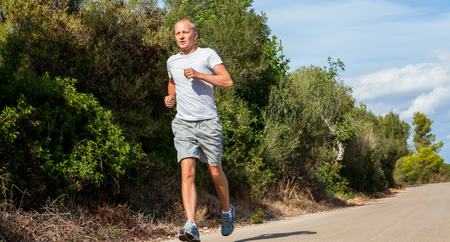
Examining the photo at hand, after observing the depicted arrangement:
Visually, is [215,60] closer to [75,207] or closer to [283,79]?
[75,207]

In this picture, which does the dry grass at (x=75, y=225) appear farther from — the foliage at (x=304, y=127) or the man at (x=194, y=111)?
the foliage at (x=304, y=127)

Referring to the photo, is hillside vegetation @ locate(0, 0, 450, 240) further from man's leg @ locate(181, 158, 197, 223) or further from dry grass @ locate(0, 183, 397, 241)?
man's leg @ locate(181, 158, 197, 223)

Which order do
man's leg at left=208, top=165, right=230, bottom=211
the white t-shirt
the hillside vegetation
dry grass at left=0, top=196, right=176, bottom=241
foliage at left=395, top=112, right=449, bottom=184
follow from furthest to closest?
foliage at left=395, top=112, right=449, bottom=184 < the hillside vegetation < dry grass at left=0, top=196, right=176, bottom=241 < man's leg at left=208, top=165, right=230, bottom=211 < the white t-shirt

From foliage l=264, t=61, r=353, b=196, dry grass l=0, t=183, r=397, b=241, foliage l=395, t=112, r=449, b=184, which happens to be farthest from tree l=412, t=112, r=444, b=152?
dry grass l=0, t=183, r=397, b=241

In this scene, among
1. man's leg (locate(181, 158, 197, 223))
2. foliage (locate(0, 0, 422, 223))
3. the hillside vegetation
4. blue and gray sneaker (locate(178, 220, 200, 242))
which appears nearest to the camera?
blue and gray sneaker (locate(178, 220, 200, 242))

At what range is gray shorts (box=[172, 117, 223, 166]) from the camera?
639 cm

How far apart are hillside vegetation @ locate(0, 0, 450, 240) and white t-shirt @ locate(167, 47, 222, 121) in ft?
8.27

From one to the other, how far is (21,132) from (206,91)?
324 centimetres

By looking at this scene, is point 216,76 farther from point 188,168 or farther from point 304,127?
point 304,127

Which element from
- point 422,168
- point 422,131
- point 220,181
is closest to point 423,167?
point 422,168

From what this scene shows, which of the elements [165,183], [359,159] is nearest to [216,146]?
[165,183]

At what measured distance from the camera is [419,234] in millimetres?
7168

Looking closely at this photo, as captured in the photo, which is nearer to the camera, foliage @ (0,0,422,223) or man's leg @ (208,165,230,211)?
man's leg @ (208,165,230,211)

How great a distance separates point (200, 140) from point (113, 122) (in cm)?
433
